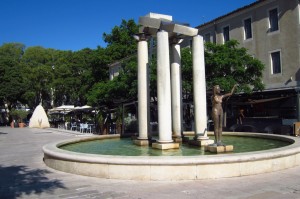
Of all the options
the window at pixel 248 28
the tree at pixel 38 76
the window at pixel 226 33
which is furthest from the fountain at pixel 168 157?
the tree at pixel 38 76

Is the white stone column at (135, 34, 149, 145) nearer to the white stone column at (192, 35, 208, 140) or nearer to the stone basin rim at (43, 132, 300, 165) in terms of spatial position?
the white stone column at (192, 35, 208, 140)

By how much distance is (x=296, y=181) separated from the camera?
711 cm

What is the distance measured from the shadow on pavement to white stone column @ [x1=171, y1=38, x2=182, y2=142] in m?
4.69

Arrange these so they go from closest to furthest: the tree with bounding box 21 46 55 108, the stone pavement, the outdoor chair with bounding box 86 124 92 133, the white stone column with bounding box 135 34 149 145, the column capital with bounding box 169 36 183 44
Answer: the stone pavement
the white stone column with bounding box 135 34 149 145
the column capital with bounding box 169 36 183 44
the outdoor chair with bounding box 86 124 92 133
the tree with bounding box 21 46 55 108

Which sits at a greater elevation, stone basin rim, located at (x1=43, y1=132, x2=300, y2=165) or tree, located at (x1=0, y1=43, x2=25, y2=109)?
tree, located at (x1=0, y1=43, x2=25, y2=109)

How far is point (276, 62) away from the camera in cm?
2547

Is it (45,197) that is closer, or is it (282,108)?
(45,197)

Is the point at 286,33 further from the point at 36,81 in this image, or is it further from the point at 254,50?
the point at 36,81

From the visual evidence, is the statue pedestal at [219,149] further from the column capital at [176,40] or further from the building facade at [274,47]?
the building facade at [274,47]

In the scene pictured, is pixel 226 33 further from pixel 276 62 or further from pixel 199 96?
pixel 199 96

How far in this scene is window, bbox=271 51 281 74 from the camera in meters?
25.2

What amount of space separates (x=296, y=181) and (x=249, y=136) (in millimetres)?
6609

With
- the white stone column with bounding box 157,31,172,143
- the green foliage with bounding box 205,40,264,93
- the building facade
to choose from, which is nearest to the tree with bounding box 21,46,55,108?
the building facade

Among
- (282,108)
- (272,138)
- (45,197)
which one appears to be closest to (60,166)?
(45,197)
